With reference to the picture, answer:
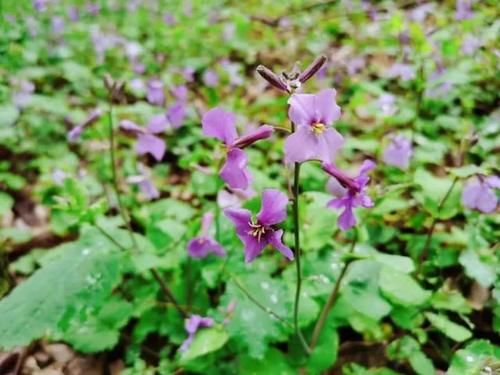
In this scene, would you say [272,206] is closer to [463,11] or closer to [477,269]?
[477,269]

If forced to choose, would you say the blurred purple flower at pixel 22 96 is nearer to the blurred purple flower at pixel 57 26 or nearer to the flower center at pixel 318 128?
the blurred purple flower at pixel 57 26

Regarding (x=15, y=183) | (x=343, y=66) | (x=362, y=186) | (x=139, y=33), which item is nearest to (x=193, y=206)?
(x=15, y=183)

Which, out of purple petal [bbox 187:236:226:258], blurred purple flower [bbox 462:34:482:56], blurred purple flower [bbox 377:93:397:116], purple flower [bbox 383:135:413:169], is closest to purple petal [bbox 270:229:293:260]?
purple petal [bbox 187:236:226:258]

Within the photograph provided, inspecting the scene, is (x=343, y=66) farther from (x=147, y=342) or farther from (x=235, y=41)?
(x=147, y=342)

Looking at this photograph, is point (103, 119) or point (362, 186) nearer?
point (362, 186)

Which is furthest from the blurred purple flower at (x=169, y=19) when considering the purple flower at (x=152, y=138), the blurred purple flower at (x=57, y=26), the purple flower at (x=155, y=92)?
the purple flower at (x=152, y=138)
